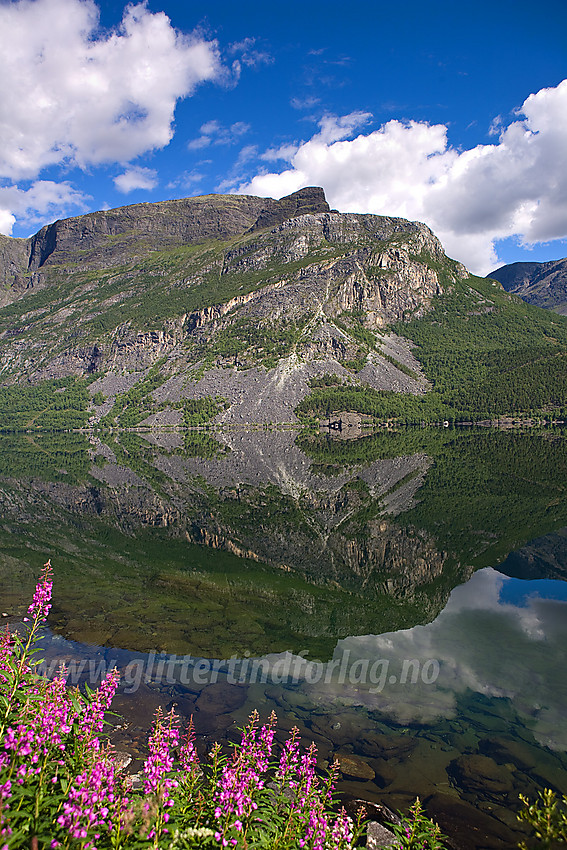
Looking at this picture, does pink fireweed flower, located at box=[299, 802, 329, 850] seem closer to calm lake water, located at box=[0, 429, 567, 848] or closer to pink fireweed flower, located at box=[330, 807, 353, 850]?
pink fireweed flower, located at box=[330, 807, 353, 850]

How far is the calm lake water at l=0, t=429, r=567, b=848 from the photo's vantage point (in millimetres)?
10320

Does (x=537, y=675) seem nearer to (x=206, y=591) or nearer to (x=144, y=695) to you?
(x=144, y=695)

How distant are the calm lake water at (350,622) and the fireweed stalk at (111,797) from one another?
3585 millimetres

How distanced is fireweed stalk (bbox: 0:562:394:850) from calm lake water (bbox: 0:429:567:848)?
3.58 meters

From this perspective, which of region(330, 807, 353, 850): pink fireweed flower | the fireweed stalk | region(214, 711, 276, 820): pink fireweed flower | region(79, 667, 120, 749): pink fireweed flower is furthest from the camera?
region(79, 667, 120, 749): pink fireweed flower

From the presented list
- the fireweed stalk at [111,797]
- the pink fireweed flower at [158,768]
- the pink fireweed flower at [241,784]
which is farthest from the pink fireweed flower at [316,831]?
the pink fireweed flower at [158,768]

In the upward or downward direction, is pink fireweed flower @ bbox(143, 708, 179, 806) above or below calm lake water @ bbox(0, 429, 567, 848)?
above

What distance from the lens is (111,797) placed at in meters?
4.02

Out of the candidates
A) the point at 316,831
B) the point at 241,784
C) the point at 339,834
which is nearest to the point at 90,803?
the point at 241,784

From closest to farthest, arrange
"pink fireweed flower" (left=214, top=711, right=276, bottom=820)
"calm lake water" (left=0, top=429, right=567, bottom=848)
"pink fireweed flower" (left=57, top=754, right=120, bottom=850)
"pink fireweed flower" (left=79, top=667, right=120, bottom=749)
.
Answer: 1. "pink fireweed flower" (left=57, top=754, right=120, bottom=850)
2. "pink fireweed flower" (left=214, top=711, right=276, bottom=820)
3. "pink fireweed flower" (left=79, top=667, right=120, bottom=749)
4. "calm lake water" (left=0, top=429, right=567, bottom=848)

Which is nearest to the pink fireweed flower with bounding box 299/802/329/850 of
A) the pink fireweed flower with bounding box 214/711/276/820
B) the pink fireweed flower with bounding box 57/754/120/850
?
the pink fireweed flower with bounding box 214/711/276/820

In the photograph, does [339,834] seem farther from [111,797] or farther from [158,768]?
[111,797]

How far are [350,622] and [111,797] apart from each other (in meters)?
14.6

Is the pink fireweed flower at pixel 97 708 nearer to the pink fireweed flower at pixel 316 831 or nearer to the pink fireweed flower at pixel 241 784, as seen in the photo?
the pink fireweed flower at pixel 241 784
